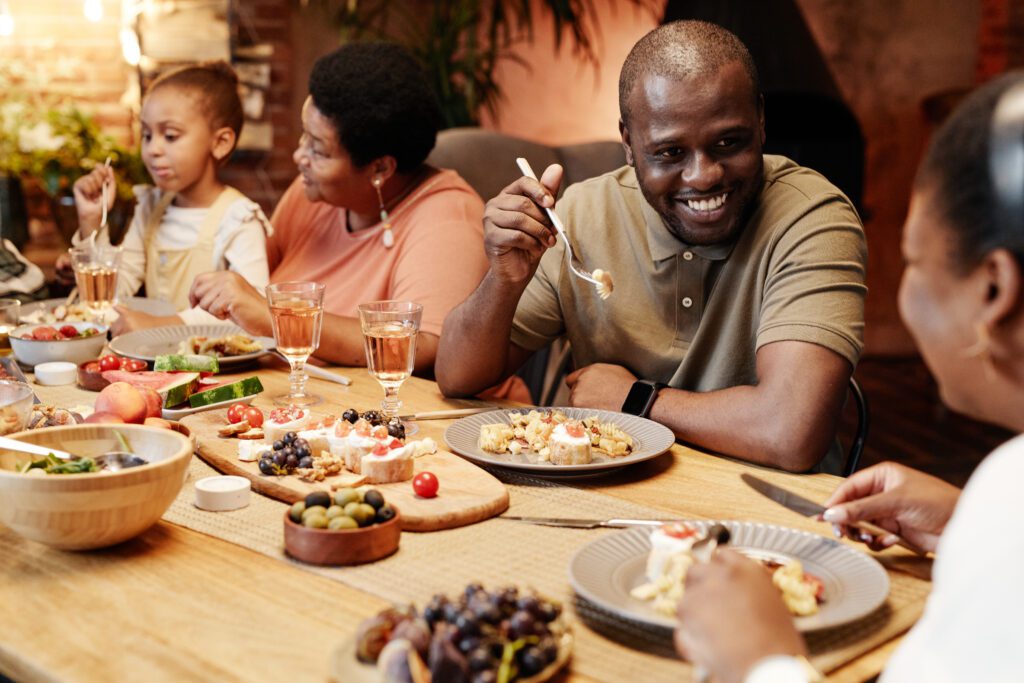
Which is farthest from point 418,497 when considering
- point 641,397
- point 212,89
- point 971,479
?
point 212,89

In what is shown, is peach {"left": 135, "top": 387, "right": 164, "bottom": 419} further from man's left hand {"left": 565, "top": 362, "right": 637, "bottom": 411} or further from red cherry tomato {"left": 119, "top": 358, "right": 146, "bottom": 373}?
man's left hand {"left": 565, "top": 362, "right": 637, "bottom": 411}

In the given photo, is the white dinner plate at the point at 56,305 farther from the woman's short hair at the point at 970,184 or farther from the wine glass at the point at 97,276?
the woman's short hair at the point at 970,184

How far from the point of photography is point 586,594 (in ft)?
3.78

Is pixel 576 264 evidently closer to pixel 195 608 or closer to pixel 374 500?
pixel 374 500

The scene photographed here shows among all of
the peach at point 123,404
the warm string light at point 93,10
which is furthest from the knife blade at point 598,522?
the warm string light at point 93,10

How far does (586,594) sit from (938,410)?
16.7 feet

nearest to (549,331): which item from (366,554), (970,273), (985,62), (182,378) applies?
(182,378)

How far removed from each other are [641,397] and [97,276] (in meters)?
1.29

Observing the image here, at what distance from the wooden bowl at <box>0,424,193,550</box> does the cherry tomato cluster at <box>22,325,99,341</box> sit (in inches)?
39.9

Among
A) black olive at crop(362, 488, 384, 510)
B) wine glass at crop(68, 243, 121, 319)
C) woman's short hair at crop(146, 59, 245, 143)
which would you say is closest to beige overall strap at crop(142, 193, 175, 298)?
woman's short hair at crop(146, 59, 245, 143)

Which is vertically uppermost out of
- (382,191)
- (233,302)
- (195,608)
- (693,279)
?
(382,191)

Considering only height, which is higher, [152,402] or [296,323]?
[296,323]

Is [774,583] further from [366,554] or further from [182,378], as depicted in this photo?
[182,378]

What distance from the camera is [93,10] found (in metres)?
4.86
